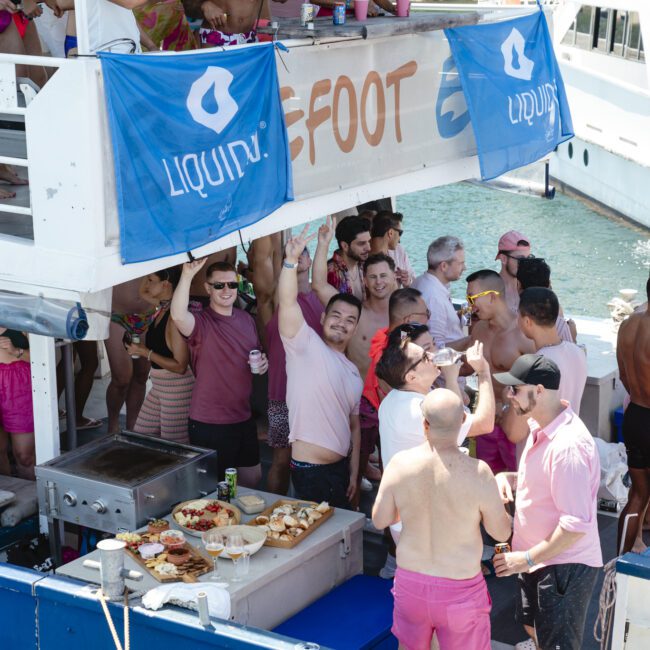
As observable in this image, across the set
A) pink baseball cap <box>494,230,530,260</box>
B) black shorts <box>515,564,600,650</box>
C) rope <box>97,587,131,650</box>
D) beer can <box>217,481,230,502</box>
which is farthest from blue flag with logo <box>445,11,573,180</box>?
rope <box>97,587,131,650</box>

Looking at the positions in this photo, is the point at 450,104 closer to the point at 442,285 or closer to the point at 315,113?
the point at 442,285

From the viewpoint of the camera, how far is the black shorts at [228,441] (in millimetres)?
6941

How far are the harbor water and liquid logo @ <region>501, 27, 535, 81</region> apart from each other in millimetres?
12602

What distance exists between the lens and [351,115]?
7.09 meters

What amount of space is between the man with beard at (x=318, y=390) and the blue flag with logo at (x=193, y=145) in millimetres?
566

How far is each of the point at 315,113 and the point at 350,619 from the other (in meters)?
3.19

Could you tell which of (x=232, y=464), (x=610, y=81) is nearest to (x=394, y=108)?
(x=232, y=464)

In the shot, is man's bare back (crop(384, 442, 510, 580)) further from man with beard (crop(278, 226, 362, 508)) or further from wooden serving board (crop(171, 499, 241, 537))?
man with beard (crop(278, 226, 362, 508))

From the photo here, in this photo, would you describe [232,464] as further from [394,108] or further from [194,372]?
[394,108]

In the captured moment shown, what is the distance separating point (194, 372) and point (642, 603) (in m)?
3.55

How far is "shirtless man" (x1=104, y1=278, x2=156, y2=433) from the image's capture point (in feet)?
26.6

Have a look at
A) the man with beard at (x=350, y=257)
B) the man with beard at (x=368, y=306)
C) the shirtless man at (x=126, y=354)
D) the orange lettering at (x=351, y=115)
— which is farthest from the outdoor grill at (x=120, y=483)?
the man with beard at (x=350, y=257)

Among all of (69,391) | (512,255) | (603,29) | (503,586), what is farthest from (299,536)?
(603,29)

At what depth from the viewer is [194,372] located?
7.04m
